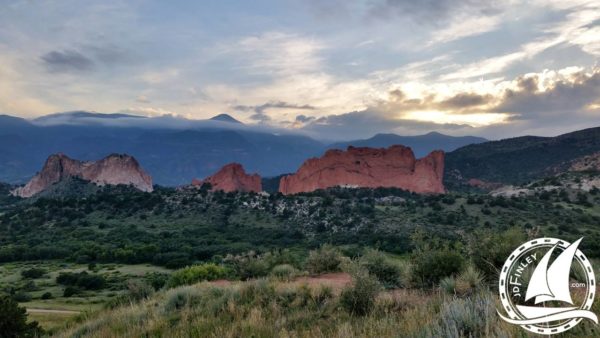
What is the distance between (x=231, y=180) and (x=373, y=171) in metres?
47.8

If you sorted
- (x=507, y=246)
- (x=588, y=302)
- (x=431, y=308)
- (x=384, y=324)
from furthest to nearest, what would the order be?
(x=507, y=246), (x=431, y=308), (x=384, y=324), (x=588, y=302)

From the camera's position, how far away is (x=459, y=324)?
16.4ft

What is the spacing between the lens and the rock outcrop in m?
163

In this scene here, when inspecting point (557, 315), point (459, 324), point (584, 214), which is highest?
point (557, 315)

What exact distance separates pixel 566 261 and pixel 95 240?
8399 cm

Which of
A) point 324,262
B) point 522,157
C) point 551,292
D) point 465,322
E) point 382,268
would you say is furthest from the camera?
point 522,157

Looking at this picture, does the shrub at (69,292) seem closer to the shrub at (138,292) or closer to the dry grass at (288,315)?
the shrub at (138,292)

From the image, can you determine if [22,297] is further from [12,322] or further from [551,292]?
[551,292]

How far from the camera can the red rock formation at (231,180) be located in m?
129

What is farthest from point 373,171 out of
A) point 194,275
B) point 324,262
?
point 324,262

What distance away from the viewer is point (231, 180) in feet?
426

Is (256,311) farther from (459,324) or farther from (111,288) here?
(111,288)

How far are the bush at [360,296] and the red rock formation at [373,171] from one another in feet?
362

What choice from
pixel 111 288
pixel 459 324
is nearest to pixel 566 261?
pixel 459 324
